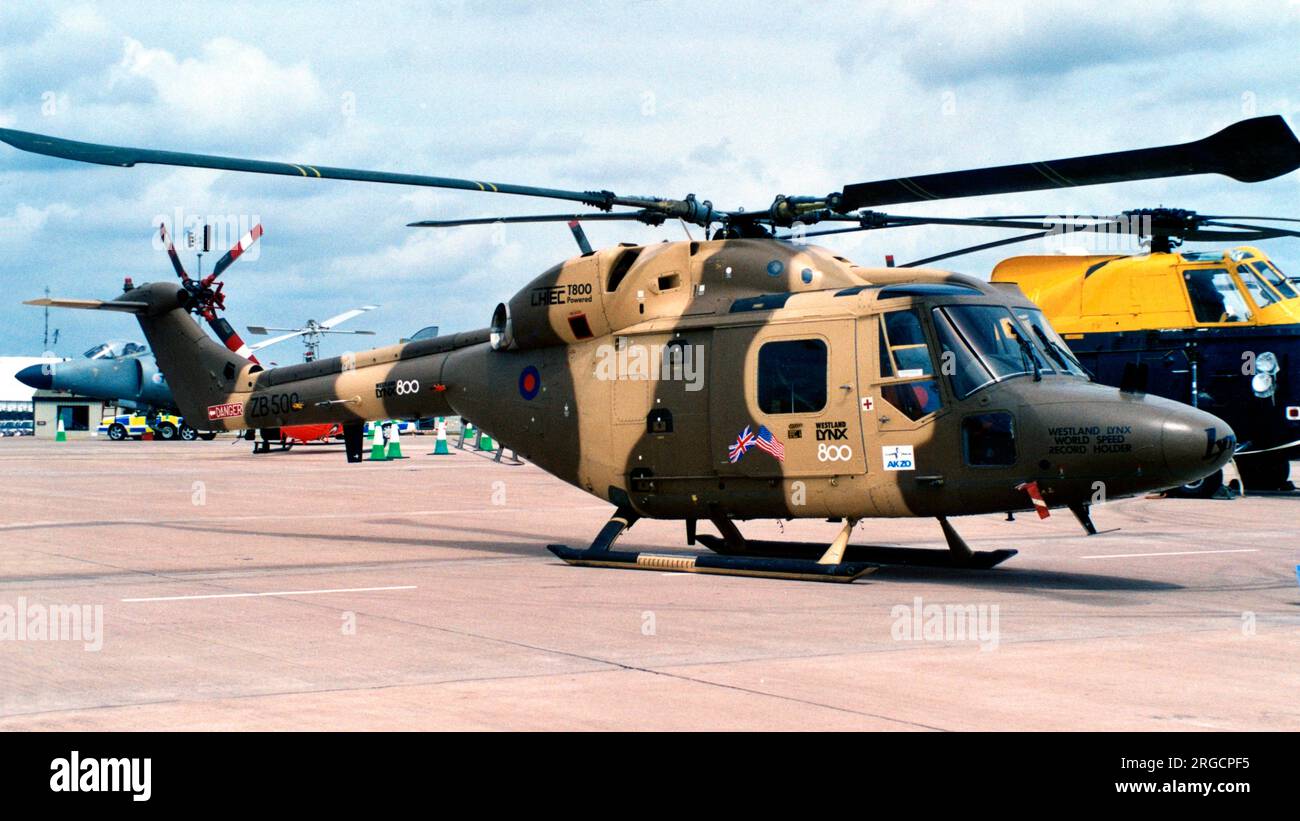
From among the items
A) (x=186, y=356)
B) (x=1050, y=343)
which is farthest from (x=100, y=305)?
(x=1050, y=343)

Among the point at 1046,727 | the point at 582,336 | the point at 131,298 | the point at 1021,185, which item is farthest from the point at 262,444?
the point at 1046,727

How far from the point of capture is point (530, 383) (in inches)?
584

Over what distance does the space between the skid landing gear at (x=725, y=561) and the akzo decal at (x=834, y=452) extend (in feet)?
2.21

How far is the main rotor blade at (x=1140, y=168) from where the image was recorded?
343 inches

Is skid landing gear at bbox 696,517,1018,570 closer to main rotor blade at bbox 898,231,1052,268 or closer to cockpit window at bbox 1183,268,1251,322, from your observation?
main rotor blade at bbox 898,231,1052,268

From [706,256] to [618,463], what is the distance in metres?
2.32

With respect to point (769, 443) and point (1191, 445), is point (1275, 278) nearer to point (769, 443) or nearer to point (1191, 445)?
point (1191, 445)

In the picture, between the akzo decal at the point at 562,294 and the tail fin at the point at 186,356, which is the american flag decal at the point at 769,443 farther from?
the tail fin at the point at 186,356

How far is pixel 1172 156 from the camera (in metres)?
9.20

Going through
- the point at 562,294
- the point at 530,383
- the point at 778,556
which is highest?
the point at 562,294

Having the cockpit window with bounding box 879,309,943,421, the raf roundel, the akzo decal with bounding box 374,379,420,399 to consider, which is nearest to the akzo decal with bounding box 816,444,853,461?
the cockpit window with bounding box 879,309,943,421

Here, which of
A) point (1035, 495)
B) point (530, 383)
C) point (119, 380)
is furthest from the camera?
point (119, 380)

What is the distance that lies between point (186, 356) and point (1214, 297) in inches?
656
